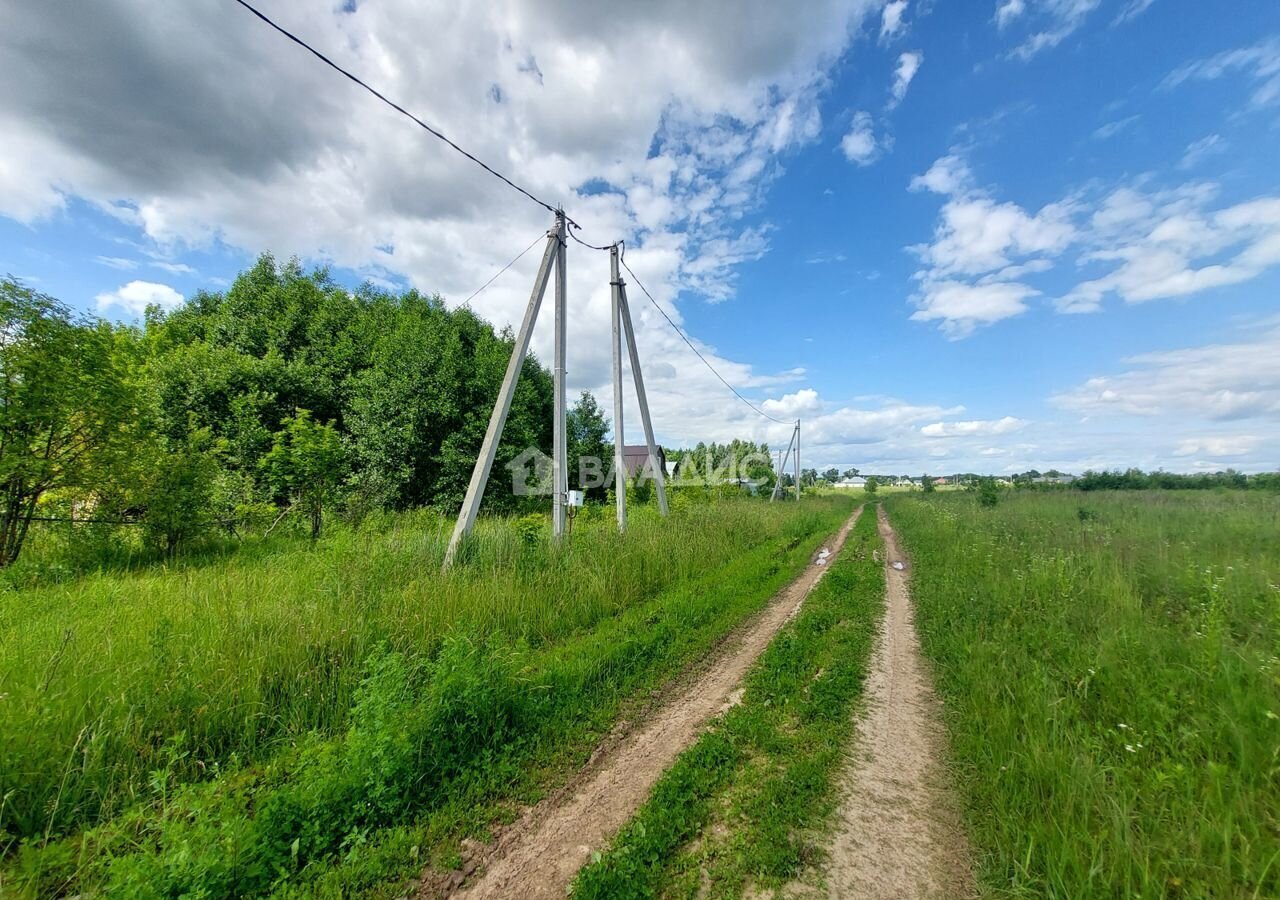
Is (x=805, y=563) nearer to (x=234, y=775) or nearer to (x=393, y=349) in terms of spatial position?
(x=234, y=775)

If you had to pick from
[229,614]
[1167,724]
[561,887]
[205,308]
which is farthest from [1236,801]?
[205,308]

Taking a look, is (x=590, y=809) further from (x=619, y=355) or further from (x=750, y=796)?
(x=619, y=355)

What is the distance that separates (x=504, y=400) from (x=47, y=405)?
6132 mm

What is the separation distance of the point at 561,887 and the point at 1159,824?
3.08 meters

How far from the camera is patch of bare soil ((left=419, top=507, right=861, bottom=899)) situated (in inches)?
89.6

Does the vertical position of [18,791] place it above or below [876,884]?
above

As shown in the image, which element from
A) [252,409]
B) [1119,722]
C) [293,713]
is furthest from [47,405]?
[1119,722]

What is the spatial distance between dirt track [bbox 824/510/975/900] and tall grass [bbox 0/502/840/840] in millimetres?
3048

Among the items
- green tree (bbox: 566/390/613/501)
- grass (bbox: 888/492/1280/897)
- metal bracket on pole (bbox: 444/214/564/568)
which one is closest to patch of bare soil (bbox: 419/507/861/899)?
grass (bbox: 888/492/1280/897)

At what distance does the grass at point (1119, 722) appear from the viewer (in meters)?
2.15

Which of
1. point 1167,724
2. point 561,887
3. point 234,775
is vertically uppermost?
point 1167,724

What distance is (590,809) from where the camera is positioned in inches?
107

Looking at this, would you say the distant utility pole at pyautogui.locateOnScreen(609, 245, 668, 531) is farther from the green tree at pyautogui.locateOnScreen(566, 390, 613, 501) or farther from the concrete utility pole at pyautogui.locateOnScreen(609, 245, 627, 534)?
the green tree at pyautogui.locateOnScreen(566, 390, 613, 501)

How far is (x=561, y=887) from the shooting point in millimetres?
2246
